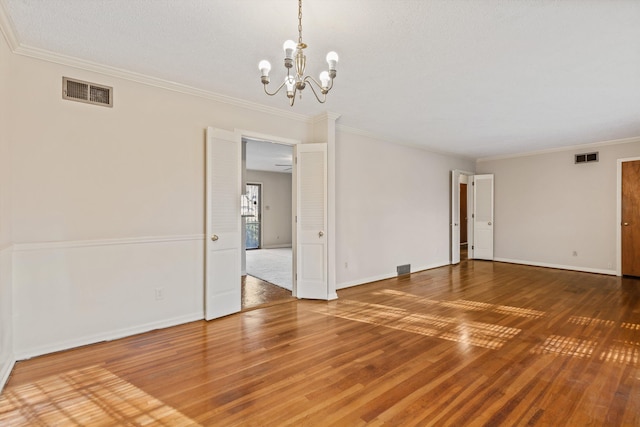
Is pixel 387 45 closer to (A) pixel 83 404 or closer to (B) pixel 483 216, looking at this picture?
(A) pixel 83 404

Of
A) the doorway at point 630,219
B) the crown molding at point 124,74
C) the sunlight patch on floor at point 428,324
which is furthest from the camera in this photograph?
the doorway at point 630,219

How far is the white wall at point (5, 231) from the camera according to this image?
87.9 inches

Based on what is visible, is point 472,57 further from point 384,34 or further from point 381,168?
point 381,168

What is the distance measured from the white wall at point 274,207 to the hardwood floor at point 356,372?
642 cm

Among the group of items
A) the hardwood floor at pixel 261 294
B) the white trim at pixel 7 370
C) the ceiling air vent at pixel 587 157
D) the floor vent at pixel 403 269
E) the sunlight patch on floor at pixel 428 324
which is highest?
the ceiling air vent at pixel 587 157

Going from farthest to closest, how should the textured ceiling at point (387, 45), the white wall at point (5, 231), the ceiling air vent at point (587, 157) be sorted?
→ 1. the ceiling air vent at point (587, 157)
2. the white wall at point (5, 231)
3. the textured ceiling at point (387, 45)

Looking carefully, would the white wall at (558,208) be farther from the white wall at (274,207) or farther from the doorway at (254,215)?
the doorway at (254,215)

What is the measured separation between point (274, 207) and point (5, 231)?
8093 mm

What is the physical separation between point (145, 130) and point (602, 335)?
5.23m

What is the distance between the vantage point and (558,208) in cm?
662

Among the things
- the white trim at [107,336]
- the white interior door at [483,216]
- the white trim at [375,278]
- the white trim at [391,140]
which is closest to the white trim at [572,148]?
the white interior door at [483,216]

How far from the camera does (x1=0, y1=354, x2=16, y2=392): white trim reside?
2172mm

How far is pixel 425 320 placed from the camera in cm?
355

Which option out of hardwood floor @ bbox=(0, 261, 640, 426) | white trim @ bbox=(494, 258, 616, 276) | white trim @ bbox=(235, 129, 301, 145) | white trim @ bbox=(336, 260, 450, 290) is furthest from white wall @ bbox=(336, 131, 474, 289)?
white trim @ bbox=(494, 258, 616, 276)
